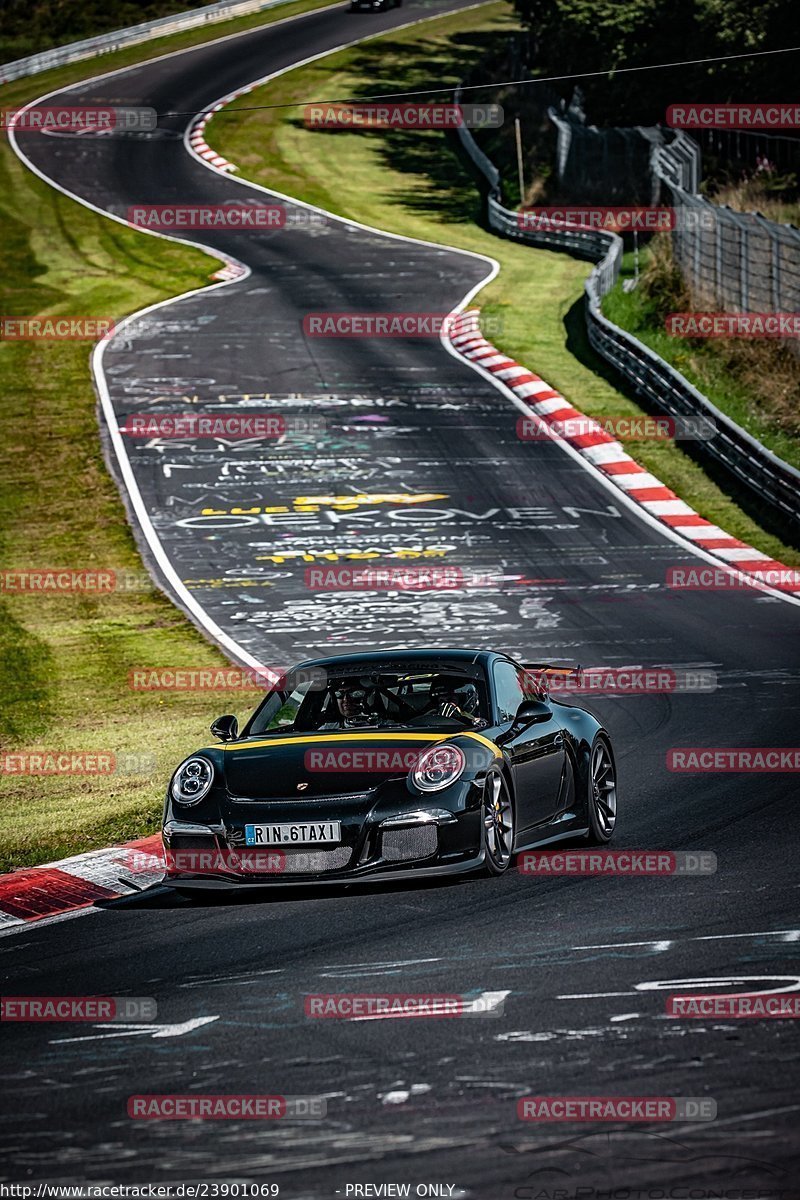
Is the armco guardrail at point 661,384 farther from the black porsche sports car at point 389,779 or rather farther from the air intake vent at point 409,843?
the air intake vent at point 409,843

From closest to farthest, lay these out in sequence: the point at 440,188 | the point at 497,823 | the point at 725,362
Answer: the point at 497,823 < the point at 725,362 < the point at 440,188

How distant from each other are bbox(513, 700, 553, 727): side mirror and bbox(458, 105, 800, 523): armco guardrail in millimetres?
13152

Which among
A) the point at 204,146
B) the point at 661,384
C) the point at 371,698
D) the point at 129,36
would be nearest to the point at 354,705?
the point at 371,698

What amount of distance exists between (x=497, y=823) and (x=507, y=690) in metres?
1.27

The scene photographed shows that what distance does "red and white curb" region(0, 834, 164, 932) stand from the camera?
930cm

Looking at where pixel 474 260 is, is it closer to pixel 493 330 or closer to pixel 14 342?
pixel 493 330

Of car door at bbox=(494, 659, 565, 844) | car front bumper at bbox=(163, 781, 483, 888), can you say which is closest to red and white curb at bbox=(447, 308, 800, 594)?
car door at bbox=(494, 659, 565, 844)

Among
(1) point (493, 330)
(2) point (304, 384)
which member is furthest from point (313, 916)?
(1) point (493, 330)

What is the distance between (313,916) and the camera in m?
8.48

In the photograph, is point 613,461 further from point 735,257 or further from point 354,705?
point 354,705

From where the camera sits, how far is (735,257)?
2961cm

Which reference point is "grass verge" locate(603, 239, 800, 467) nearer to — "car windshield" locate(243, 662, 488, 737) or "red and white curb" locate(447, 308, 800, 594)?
"red and white curb" locate(447, 308, 800, 594)

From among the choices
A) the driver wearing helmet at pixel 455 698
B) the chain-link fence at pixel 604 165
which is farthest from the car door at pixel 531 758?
the chain-link fence at pixel 604 165

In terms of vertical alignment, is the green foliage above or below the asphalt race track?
above
